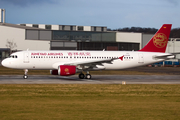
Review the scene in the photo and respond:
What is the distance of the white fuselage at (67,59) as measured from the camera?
31.9m

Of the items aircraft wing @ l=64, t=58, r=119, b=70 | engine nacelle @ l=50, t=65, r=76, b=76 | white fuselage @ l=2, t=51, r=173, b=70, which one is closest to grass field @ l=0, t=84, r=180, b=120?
engine nacelle @ l=50, t=65, r=76, b=76

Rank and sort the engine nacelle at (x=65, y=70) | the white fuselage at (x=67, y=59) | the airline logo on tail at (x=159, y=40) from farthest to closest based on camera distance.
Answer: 1. the airline logo on tail at (x=159, y=40)
2. the white fuselage at (x=67, y=59)
3. the engine nacelle at (x=65, y=70)

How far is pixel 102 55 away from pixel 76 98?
17.6 meters

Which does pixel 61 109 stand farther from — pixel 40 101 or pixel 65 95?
pixel 65 95

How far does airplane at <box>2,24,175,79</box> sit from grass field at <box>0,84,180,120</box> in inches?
478

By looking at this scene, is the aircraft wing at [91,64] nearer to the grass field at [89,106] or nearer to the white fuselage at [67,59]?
the white fuselage at [67,59]

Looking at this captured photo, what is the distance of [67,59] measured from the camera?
1289 inches

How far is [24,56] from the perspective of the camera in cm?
3192

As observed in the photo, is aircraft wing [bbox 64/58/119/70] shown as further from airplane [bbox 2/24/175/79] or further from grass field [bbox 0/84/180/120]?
grass field [bbox 0/84/180/120]

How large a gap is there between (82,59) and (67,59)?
1984 millimetres

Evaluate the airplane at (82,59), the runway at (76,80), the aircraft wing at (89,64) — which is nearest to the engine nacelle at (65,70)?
the airplane at (82,59)

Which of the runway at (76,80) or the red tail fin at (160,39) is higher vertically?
the red tail fin at (160,39)

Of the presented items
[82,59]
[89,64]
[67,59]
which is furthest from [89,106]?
[82,59]

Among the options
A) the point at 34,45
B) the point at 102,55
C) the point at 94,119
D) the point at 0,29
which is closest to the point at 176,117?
the point at 94,119
